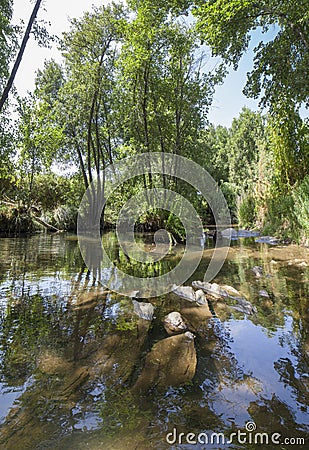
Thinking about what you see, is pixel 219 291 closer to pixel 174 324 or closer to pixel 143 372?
pixel 174 324

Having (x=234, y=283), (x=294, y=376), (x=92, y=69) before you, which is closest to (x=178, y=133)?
(x=92, y=69)

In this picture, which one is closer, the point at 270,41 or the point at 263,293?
the point at 263,293

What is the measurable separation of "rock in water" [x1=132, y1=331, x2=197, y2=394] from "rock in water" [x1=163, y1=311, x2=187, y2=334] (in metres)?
0.19

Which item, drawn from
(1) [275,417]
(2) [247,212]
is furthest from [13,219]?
(1) [275,417]

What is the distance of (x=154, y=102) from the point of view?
12.8 m

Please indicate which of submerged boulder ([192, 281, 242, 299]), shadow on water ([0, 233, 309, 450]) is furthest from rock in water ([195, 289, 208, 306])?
submerged boulder ([192, 281, 242, 299])

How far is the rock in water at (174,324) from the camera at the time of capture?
10.3 feet

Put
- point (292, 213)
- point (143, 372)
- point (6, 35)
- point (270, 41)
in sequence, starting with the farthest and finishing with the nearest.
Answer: point (292, 213)
point (270, 41)
point (6, 35)
point (143, 372)

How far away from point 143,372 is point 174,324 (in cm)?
98

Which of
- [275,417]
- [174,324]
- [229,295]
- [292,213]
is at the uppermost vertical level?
[292,213]

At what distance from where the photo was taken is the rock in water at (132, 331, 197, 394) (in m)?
2.18

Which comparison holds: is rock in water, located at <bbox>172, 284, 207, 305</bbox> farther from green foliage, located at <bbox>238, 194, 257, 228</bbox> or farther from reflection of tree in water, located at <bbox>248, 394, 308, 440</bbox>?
green foliage, located at <bbox>238, 194, 257, 228</bbox>

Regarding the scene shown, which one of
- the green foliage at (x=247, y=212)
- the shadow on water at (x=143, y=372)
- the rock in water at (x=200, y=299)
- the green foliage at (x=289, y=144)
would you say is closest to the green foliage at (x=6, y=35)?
the shadow on water at (x=143, y=372)

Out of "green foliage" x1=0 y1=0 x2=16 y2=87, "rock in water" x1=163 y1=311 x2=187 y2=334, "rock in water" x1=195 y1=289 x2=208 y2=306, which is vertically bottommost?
"rock in water" x1=163 y1=311 x2=187 y2=334
